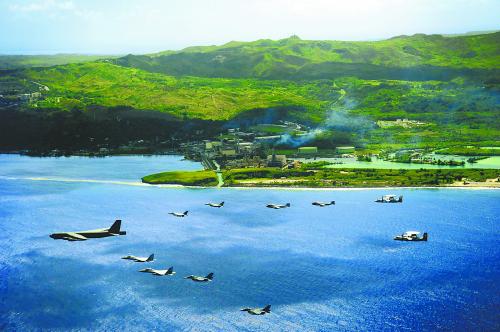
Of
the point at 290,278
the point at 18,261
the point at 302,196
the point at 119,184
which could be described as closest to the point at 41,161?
the point at 119,184

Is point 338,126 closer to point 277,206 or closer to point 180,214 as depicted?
point 277,206

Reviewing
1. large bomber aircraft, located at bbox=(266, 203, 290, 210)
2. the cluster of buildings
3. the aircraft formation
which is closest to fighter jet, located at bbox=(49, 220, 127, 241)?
the aircraft formation

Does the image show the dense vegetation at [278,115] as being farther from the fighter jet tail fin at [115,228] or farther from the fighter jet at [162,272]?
the fighter jet at [162,272]

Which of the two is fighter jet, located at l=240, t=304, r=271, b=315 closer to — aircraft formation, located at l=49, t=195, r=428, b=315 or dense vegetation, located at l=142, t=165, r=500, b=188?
aircraft formation, located at l=49, t=195, r=428, b=315

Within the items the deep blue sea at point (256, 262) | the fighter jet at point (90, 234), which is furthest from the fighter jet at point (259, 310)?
the fighter jet at point (90, 234)

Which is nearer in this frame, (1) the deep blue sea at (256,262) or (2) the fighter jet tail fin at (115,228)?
(1) the deep blue sea at (256,262)
